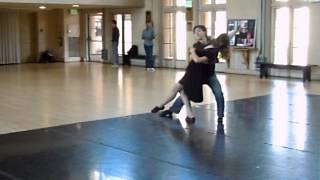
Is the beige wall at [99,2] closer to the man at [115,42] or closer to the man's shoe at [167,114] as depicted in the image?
the man at [115,42]

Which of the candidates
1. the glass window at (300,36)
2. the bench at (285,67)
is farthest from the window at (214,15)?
the glass window at (300,36)

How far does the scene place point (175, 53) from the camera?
16.5 meters

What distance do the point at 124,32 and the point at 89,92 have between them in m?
8.33

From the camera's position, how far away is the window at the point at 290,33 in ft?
42.1

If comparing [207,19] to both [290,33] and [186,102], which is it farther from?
[186,102]

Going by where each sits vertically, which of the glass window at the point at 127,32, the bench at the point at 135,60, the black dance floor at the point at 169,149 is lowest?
the black dance floor at the point at 169,149

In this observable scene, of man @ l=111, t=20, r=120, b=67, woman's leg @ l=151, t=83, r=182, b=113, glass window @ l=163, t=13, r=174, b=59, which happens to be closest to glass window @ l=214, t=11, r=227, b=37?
glass window @ l=163, t=13, r=174, b=59

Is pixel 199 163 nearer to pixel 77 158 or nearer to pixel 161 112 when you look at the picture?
pixel 77 158

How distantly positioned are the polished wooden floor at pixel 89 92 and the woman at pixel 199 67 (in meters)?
1.15

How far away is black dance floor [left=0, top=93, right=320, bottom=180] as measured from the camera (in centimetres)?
452

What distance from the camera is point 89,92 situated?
10.2 metres

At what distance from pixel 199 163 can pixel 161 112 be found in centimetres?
272

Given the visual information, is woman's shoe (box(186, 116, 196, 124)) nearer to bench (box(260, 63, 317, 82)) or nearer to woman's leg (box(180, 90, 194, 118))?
woman's leg (box(180, 90, 194, 118))

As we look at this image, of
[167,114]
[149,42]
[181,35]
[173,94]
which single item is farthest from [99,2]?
[173,94]
